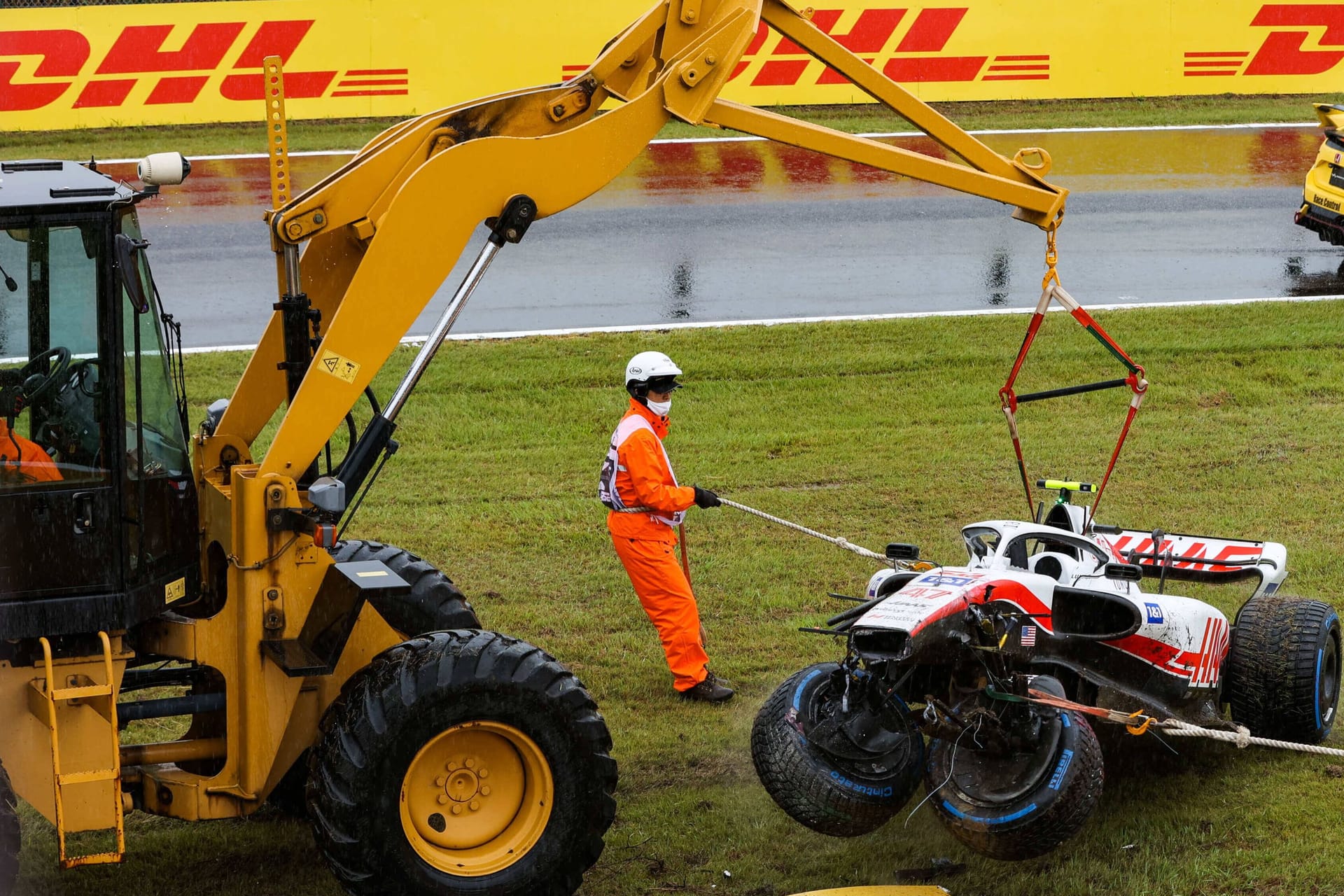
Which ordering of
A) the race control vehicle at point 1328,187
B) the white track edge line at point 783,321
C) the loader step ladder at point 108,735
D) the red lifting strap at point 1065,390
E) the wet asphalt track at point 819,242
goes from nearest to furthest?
the loader step ladder at point 108,735
the red lifting strap at point 1065,390
the white track edge line at point 783,321
the wet asphalt track at point 819,242
the race control vehicle at point 1328,187

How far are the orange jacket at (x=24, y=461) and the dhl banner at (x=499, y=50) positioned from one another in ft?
50.9

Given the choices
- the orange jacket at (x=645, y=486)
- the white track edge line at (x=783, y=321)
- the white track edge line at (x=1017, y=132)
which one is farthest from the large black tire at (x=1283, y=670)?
the white track edge line at (x=1017, y=132)

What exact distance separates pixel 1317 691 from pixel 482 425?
283 inches

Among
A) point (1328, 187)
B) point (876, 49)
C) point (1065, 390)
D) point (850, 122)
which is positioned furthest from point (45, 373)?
point (876, 49)

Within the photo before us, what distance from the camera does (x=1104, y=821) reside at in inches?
269

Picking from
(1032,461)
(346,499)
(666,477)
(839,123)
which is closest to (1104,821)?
(666,477)

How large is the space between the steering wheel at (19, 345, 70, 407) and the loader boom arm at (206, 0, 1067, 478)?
794mm

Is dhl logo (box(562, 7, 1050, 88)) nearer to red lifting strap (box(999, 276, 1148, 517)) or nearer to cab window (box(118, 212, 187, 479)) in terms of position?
red lifting strap (box(999, 276, 1148, 517))

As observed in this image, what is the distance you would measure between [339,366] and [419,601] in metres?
1.65

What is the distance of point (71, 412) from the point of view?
18.6ft

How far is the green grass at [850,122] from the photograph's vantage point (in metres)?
19.9

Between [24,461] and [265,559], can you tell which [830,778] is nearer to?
[265,559]

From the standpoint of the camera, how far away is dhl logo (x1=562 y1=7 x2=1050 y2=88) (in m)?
21.1

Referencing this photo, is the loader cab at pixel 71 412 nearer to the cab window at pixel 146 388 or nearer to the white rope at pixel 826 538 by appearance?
the cab window at pixel 146 388
